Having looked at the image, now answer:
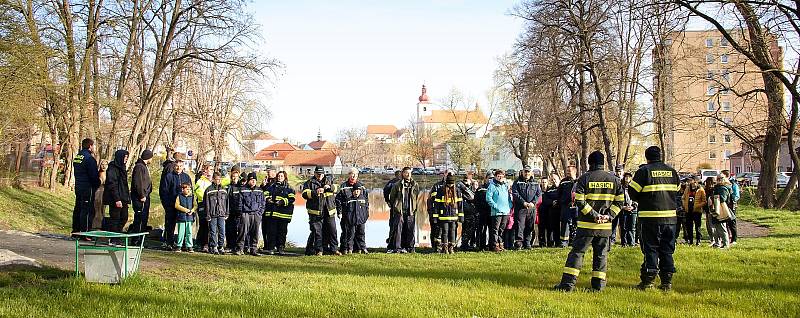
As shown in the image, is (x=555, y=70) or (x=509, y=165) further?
(x=509, y=165)

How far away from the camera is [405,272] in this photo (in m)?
10.8

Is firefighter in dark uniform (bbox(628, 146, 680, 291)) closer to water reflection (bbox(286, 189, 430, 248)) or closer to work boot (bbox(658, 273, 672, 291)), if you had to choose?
work boot (bbox(658, 273, 672, 291))

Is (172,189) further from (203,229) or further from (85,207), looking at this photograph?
(85,207)

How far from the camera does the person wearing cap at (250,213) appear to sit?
13.7 meters

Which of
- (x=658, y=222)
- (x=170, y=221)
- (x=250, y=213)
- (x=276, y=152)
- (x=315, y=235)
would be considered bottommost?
(x=315, y=235)

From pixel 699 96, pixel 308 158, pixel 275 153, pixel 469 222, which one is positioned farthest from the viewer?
pixel 275 153

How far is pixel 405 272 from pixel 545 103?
25636mm

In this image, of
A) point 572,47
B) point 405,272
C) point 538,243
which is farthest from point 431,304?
point 572,47

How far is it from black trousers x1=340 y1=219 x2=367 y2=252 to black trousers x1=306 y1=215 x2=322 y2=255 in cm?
57

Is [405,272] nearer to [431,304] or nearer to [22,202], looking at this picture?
[431,304]

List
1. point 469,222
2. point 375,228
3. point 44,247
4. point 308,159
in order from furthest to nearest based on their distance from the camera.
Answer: point 308,159 → point 375,228 → point 469,222 → point 44,247

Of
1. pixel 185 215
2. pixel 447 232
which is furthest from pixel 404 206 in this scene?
pixel 185 215

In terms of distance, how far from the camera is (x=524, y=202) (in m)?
14.2

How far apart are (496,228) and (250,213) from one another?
5.13 meters
